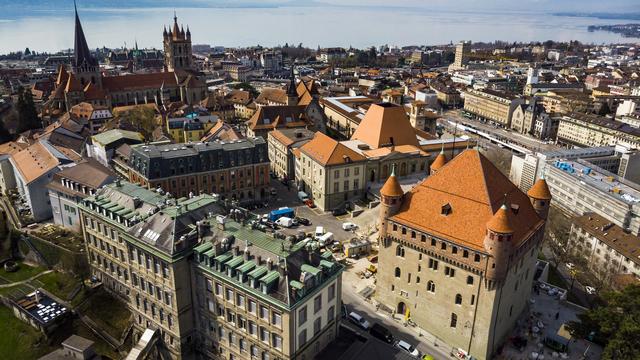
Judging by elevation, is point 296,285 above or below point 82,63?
below

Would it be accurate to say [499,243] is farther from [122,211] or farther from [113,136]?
[113,136]

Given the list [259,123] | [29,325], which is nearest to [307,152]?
[259,123]

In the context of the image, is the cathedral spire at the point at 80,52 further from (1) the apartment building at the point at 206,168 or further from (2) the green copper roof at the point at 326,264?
(2) the green copper roof at the point at 326,264

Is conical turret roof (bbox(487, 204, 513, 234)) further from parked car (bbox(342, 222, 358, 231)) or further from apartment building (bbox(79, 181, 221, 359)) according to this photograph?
parked car (bbox(342, 222, 358, 231))

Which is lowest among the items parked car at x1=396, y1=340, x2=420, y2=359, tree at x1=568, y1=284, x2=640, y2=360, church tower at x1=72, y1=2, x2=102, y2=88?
parked car at x1=396, y1=340, x2=420, y2=359

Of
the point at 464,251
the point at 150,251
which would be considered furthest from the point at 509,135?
the point at 150,251

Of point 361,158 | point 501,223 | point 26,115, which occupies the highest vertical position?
point 501,223

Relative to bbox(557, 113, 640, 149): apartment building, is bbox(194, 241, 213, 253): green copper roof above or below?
above

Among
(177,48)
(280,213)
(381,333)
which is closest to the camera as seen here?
(381,333)

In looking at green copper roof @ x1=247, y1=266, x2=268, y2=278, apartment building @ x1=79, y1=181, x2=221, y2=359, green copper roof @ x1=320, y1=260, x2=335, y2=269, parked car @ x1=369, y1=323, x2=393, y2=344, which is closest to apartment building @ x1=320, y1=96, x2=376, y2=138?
apartment building @ x1=79, y1=181, x2=221, y2=359
